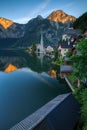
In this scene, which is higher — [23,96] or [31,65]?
[31,65]

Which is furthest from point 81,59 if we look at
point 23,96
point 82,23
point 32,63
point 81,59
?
point 82,23

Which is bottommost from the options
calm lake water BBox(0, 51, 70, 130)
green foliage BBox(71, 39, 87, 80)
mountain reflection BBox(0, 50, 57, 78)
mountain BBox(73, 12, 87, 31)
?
calm lake water BBox(0, 51, 70, 130)

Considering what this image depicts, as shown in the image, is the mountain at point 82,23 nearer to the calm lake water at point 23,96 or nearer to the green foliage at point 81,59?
the calm lake water at point 23,96

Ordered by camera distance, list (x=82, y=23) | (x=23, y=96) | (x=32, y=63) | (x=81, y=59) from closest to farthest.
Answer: (x=81, y=59), (x=23, y=96), (x=32, y=63), (x=82, y=23)

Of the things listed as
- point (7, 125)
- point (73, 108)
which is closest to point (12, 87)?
point (7, 125)

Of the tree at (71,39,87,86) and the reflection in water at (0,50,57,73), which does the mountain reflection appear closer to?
the reflection in water at (0,50,57,73)

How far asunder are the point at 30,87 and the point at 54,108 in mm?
26431

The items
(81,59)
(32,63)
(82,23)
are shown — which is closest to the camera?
(81,59)

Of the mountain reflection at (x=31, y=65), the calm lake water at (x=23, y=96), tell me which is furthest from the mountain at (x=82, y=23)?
the calm lake water at (x=23, y=96)

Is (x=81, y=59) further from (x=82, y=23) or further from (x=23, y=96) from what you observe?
(x=82, y=23)

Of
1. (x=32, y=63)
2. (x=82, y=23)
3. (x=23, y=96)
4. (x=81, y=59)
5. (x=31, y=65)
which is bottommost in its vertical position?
(x=23, y=96)

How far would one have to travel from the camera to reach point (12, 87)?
161 feet

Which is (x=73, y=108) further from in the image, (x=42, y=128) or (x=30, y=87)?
(x=30, y=87)

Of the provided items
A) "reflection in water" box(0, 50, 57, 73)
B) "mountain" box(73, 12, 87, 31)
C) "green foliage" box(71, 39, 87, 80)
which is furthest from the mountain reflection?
"green foliage" box(71, 39, 87, 80)
